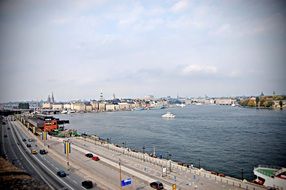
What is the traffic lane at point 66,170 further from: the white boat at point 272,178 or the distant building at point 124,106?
the distant building at point 124,106

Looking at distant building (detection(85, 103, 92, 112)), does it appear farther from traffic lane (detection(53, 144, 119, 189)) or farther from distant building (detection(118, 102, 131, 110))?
traffic lane (detection(53, 144, 119, 189))

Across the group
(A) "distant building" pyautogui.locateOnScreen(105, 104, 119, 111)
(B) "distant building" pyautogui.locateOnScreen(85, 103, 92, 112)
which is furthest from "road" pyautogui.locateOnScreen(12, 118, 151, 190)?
(A) "distant building" pyautogui.locateOnScreen(105, 104, 119, 111)

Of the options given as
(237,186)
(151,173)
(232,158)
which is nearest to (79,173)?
(151,173)

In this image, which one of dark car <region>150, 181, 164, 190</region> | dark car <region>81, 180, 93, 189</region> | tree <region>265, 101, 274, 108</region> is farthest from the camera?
tree <region>265, 101, 274, 108</region>

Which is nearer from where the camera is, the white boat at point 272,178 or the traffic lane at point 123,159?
the white boat at point 272,178

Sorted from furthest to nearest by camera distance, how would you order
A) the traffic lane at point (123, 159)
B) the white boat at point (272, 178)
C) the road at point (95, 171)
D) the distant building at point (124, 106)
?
the distant building at point (124, 106) → the traffic lane at point (123, 159) → the road at point (95, 171) → the white boat at point (272, 178)

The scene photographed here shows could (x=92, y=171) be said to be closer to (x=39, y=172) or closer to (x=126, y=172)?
(x=126, y=172)

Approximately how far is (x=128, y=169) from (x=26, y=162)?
11185 millimetres

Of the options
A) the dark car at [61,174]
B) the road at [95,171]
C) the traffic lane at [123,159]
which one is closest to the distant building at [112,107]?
the traffic lane at [123,159]

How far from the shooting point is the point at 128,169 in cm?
2431

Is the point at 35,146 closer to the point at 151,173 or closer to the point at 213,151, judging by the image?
the point at 151,173

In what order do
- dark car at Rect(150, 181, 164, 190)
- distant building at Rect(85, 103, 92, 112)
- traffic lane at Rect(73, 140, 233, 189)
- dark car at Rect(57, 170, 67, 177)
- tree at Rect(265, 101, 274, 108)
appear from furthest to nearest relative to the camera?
1. distant building at Rect(85, 103, 92, 112)
2. tree at Rect(265, 101, 274, 108)
3. dark car at Rect(57, 170, 67, 177)
4. traffic lane at Rect(73, 140, 233, 189)
5. dark car at Rect(150, 181, 164, 190)

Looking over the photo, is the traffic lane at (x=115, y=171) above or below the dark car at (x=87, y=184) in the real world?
below

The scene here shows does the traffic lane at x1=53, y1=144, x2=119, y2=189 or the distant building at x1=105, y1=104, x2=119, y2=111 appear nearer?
the traffic lane at x1=53, y1=144, x2=119, y2=189
